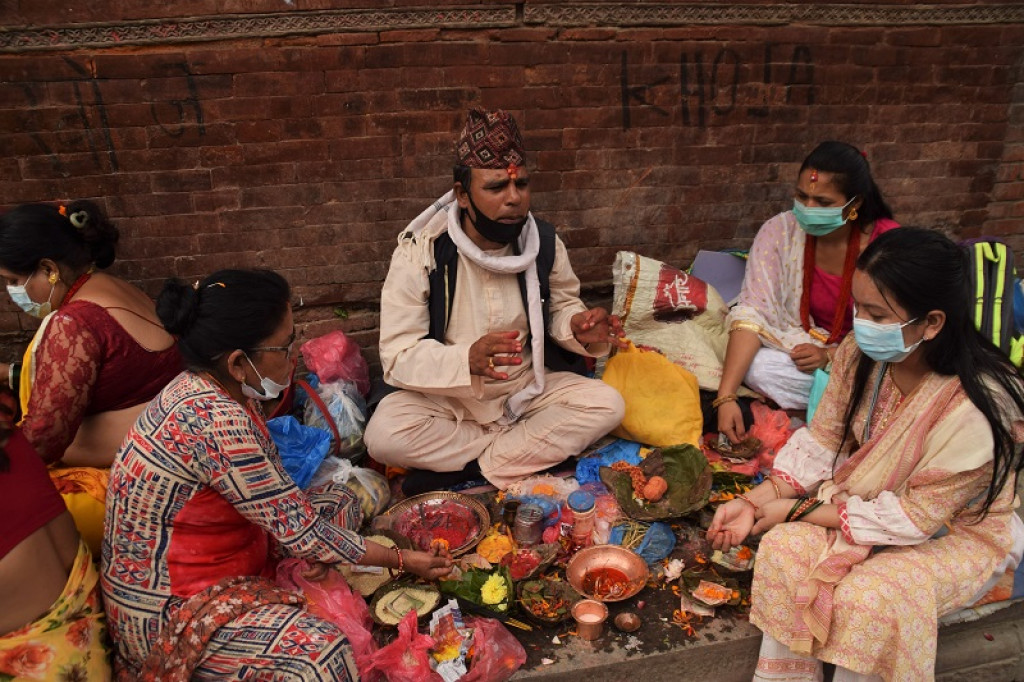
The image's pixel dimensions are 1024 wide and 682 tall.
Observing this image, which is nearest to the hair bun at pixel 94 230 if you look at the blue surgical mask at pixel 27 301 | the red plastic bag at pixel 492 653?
the blue surgical mask at pixel 27 301

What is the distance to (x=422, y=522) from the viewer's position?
11.4ft

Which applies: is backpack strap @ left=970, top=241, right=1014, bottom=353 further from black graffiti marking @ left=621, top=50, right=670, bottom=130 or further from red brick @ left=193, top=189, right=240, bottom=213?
red brick @ left=193, top=189, right=240, bottom=213

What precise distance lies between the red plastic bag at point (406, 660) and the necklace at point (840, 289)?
2.92 m

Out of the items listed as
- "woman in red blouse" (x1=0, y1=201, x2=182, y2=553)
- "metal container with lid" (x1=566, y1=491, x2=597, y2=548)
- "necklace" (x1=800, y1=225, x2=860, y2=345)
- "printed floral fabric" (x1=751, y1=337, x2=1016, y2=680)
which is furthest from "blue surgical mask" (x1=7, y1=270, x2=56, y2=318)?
"necklace" (x1=800, y1=225, x2=860, y2=345)

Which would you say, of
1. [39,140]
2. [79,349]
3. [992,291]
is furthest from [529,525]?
[39,140]

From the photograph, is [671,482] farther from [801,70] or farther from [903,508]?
[801,70]

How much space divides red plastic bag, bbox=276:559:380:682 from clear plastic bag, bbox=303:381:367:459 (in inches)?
46.3

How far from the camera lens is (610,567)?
122 inches

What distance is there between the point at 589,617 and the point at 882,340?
60.1 inches

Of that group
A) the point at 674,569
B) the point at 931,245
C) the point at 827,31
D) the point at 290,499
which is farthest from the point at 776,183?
the point at 290,499

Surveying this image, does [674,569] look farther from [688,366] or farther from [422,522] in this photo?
[688,366]

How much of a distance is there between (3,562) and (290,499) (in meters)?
0.83

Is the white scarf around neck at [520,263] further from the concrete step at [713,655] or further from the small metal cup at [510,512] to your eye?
the concrete step at [713,655]

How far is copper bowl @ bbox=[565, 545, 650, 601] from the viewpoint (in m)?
2.94
